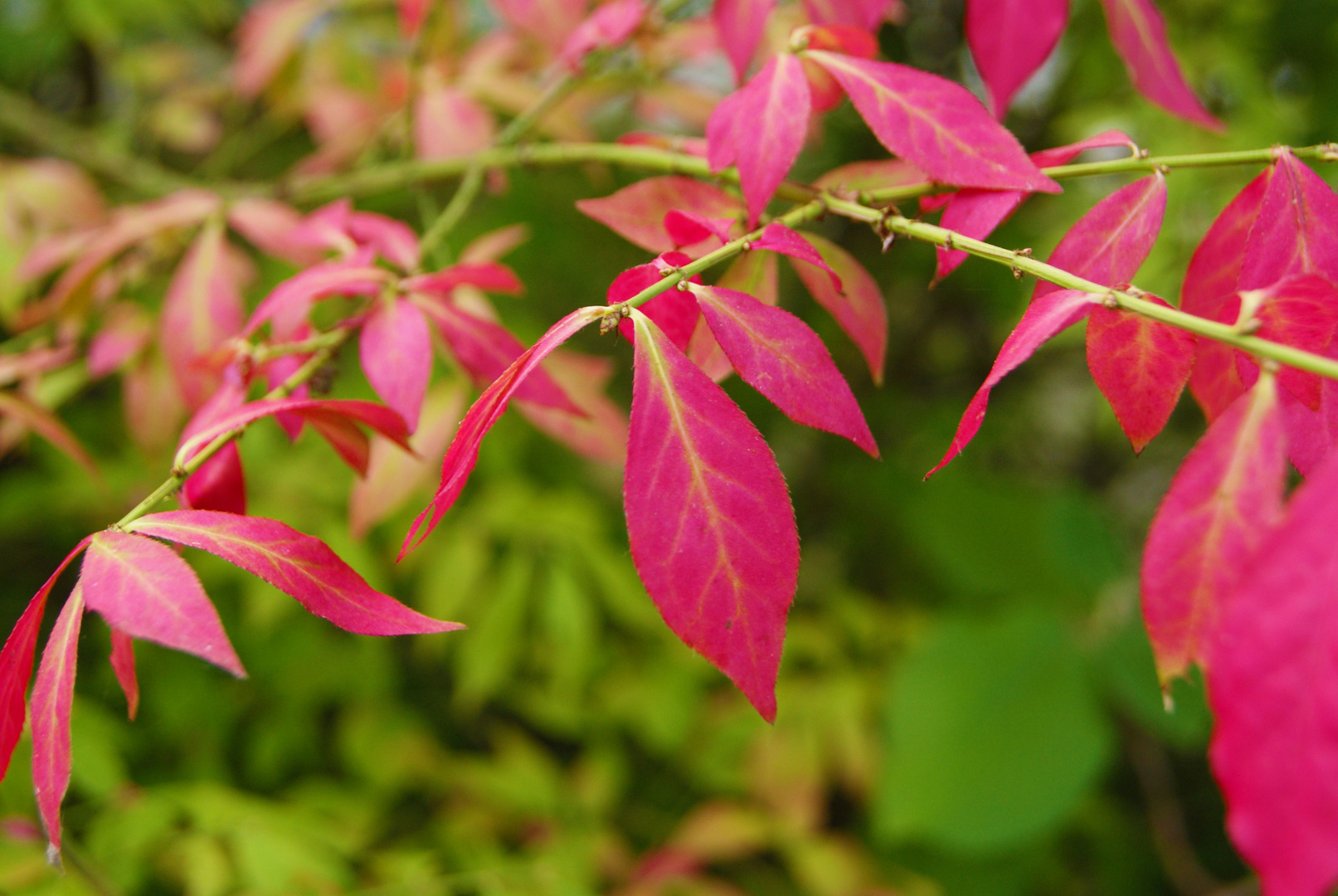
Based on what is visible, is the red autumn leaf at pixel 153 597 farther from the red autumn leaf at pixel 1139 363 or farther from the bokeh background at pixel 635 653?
the bokeh background at pixel 635 653

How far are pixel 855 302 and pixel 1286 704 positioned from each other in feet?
1.03

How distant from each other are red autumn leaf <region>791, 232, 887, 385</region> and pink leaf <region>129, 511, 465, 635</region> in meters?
0.27

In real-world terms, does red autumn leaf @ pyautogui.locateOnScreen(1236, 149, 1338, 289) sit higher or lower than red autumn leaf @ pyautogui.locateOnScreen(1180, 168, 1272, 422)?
higher

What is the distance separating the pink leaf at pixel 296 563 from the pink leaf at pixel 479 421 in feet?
0.11

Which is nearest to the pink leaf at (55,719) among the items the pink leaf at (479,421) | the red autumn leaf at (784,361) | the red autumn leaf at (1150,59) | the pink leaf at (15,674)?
the pink leaf at (15,674)

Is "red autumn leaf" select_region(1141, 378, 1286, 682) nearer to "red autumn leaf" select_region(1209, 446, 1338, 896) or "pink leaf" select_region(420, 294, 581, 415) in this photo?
"red autumn leaf" select_region(1209, 446, 1338, 896)

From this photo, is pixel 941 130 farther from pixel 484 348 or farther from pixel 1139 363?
pixel 484 348

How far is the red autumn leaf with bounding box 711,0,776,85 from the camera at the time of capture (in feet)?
1.86

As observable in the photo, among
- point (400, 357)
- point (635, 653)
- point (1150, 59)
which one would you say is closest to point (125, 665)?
point (400, 357)

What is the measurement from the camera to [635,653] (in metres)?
1.29

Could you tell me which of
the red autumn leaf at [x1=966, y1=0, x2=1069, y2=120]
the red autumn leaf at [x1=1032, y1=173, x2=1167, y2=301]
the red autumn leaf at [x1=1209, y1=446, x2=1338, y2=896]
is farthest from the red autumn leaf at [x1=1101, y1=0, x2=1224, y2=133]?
the red autumn leaf at [x1=1209, y1=446, x2=1338, y2=896]

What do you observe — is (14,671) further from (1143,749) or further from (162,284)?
(1143,749)

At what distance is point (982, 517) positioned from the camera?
60.7 inches

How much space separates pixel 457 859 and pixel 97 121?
1.31 metres
